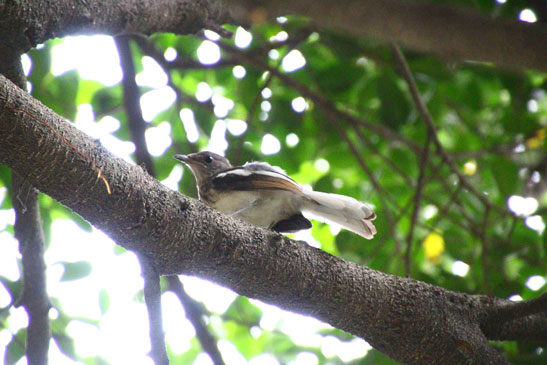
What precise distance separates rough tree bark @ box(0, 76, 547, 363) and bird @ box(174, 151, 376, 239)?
3.87ft

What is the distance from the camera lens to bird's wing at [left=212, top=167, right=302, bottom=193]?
403 centimetres

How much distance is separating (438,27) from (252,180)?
11.2ft

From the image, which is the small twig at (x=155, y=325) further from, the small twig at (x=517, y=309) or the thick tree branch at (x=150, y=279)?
the small twig at (x=517, y=309)

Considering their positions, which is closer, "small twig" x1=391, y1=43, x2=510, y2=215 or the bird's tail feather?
the bird's tail feather

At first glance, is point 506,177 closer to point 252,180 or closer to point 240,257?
point 252,180

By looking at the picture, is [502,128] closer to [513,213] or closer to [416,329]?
[513,213]

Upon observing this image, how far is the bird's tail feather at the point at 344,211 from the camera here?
150 inches

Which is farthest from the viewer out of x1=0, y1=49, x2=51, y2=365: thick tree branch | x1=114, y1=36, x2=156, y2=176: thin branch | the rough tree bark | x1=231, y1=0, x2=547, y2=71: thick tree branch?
x1=114, y1=36, x2=156, y2=176: thin branch

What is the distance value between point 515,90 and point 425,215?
172 centimetres

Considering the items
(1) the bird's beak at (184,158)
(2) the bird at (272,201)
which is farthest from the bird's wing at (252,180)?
(1) the bird's beak at (184,158)

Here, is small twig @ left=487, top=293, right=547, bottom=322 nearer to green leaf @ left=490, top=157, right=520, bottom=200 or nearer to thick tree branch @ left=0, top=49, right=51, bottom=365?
green leaf @ left=490, top=157, right=520, bottom=200

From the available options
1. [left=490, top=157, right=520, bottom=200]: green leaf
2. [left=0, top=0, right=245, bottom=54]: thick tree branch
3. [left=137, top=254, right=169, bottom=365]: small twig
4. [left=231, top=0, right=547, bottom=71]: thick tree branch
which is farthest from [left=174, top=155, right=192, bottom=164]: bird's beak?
[left=231, top=0, right=547, bottom=71]: thick tree branch

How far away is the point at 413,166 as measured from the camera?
18.0 ft

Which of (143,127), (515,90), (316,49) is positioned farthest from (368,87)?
(143,127)
